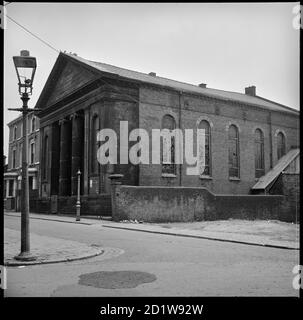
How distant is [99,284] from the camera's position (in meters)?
6.48

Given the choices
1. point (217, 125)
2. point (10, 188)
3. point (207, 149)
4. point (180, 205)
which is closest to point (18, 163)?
point (10, 188)

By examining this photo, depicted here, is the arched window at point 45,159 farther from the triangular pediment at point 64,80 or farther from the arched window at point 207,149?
Result: the arched window at point 207,149

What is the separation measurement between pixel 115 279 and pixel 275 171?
3073 centimetres

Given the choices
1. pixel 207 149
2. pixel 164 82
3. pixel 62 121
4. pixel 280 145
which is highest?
pixel 164 82

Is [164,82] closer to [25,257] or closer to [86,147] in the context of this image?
[86,147]

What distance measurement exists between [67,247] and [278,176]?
25811 millimetres

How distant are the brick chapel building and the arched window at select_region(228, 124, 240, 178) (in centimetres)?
8

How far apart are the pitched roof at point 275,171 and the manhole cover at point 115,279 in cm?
2801

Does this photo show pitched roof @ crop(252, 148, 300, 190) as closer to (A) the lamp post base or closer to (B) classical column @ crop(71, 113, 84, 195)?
(B) classical column @ crop(71, 113, 84, 195)

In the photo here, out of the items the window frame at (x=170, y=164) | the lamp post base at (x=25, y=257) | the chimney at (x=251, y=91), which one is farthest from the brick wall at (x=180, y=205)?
the chimney at (x=251, y=91)

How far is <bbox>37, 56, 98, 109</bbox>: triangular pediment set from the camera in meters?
30.7

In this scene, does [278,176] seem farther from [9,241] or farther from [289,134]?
[9,241]

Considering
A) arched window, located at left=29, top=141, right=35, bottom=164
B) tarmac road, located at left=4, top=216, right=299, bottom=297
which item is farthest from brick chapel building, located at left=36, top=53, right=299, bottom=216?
tarmac road, located at left=4, top=216, right=299, bottom=297

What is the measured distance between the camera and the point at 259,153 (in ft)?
119
